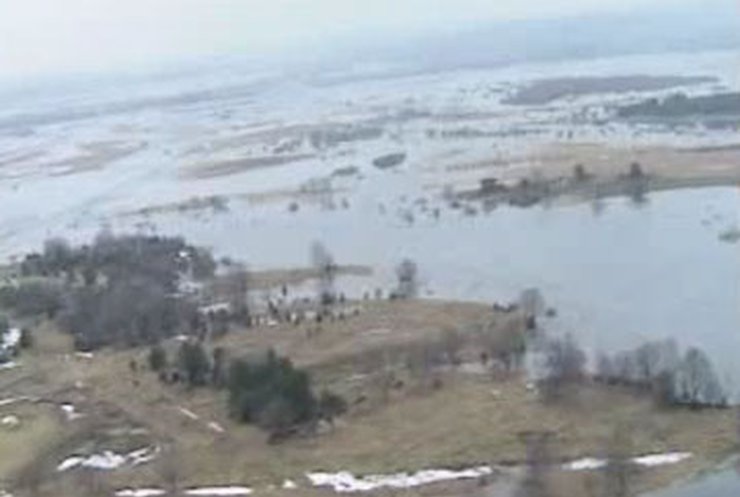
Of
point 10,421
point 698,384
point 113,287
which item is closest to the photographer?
point 698,384

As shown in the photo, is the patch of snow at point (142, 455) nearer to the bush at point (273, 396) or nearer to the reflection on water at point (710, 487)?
the bush at point (273, 396)

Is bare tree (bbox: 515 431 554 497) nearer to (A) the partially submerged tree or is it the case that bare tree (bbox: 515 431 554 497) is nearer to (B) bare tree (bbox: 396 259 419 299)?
(A) the partially submerged tree

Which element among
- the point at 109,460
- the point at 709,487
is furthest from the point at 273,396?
the point at 709,487

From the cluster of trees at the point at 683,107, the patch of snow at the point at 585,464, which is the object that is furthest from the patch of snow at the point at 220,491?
the cluster of trees at the point at 683,107

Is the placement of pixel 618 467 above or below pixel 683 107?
below

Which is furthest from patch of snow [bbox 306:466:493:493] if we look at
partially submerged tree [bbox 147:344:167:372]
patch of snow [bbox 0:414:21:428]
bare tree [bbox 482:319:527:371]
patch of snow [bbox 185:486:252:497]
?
partially submerged tree [bbox 147:344:167:372]

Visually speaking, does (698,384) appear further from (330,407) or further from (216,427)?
(216,427)

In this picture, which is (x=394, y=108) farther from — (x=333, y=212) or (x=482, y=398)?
(x=482, y=398)
